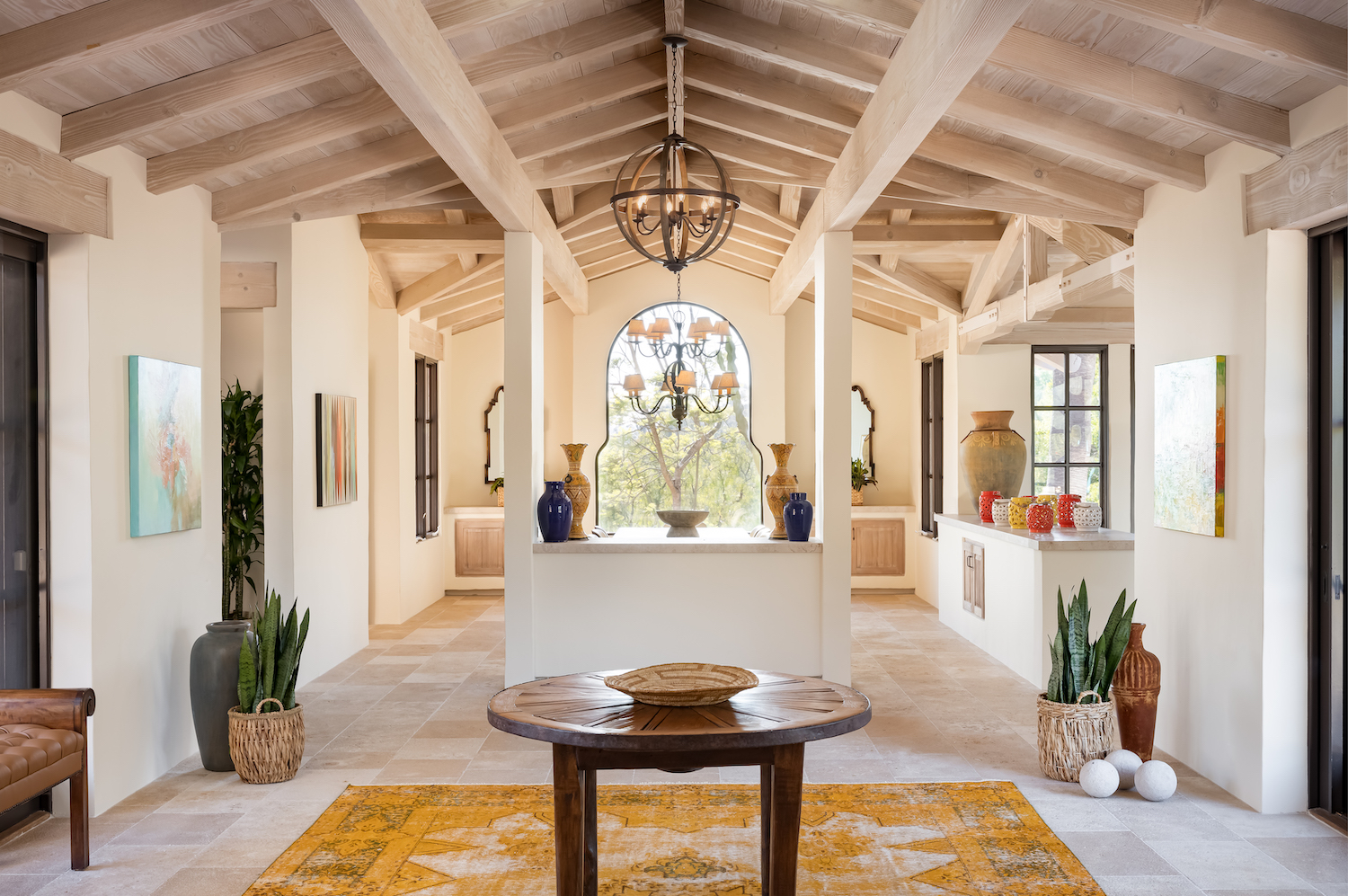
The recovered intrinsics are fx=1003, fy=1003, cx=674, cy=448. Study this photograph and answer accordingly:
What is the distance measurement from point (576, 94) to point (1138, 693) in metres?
3.85

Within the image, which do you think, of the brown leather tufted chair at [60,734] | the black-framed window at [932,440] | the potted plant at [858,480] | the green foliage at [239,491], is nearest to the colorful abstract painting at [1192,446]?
the brown leather tufted chair at [60,734]

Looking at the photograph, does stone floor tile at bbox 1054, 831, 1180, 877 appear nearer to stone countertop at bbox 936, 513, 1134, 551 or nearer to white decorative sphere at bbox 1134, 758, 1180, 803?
white decorative sphere at bbox 1134, 758, 1180, 803

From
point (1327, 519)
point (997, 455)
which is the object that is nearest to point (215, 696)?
point (1327, 519)

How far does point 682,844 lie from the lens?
3.62 meters

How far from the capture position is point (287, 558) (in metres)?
6.10

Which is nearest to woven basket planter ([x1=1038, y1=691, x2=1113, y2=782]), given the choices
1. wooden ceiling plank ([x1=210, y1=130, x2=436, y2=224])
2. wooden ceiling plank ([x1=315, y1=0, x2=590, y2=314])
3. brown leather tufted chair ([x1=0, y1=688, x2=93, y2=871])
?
wooden ceiling plank ([x1=315, y1=0, x2=590, y2=314])

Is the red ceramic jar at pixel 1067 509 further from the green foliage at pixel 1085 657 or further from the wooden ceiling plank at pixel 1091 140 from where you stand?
the wooden ceiling plank at pixel 1091 140

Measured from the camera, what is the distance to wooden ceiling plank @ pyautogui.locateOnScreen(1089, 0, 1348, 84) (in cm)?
318

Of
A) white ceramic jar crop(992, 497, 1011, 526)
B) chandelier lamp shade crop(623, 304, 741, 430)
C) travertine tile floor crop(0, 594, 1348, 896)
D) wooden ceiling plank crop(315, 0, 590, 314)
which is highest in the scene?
wooden ceiling plank crop(315, 0, 590, 314)

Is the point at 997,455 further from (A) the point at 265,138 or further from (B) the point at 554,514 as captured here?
(A) the point at 265,138

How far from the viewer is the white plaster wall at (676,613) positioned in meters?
5.98

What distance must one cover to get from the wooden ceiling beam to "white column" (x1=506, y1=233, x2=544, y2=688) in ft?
6.10

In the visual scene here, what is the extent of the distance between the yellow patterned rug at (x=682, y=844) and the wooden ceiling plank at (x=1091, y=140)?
2.74 metres

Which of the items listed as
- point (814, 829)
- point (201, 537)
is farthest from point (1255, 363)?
point (201, 537)
